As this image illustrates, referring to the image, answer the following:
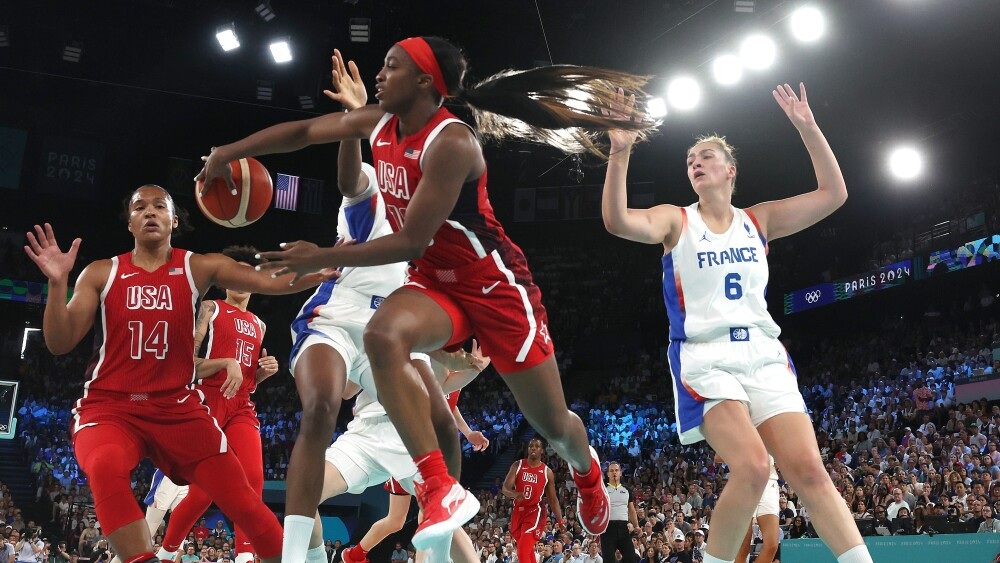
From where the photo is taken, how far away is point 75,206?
91.7 feet

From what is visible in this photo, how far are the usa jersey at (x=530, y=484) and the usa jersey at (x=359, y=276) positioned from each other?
6.61 meters

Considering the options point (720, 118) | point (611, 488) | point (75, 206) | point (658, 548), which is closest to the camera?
point (611, 488)

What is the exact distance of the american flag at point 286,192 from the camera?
27312 mm

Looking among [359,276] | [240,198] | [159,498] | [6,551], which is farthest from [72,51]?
[240,198]

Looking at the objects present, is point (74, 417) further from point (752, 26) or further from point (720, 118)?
point (720, 118)

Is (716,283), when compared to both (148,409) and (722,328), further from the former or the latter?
(148,409)

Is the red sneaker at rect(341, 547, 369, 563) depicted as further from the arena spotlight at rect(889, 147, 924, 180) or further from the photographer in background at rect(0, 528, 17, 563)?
the arena spotlight at rect(889, 147, 924, 180)

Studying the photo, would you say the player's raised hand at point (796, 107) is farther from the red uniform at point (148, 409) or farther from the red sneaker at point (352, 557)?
the red sneaker at point (352, 557)

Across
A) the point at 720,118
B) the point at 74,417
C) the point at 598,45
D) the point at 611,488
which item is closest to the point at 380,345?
the point at 74,417

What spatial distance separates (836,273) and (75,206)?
74.4 ft

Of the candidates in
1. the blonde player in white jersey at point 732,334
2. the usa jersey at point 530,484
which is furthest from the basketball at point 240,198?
the usa jersey at point 530,484

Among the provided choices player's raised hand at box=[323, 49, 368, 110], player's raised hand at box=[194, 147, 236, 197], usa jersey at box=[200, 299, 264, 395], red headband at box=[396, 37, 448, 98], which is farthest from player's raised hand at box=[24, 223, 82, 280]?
usa jersey at box=[200, 299, 264, 395]

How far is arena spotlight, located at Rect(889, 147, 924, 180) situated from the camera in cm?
2072

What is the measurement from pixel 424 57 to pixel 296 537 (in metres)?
2.07
